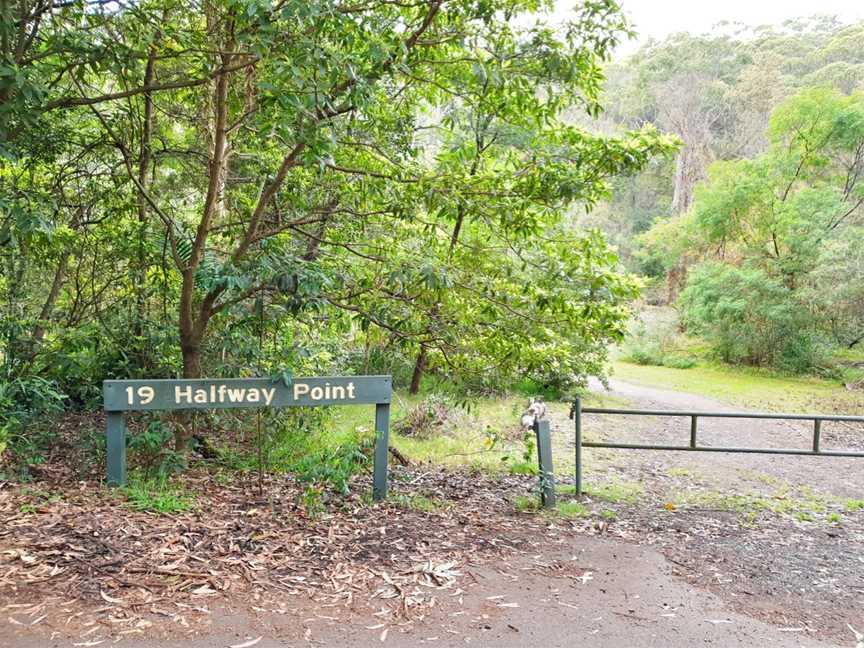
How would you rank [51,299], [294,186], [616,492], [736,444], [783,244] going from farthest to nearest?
[783,244] → [736,444] → [51,299] → [616,492] → [294,186]

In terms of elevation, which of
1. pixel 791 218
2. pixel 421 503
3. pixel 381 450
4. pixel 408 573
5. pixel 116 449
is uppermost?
pixel 791 218

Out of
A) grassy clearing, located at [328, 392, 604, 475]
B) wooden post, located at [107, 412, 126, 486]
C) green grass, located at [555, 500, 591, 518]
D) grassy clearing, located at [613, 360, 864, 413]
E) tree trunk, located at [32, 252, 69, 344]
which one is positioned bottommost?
grassy clearing, located at [613, 360, 864, 413]

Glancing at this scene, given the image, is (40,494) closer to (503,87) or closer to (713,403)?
(503,87)

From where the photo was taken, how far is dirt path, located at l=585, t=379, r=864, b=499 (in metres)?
8.20

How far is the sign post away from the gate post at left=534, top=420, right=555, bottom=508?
4.32 feet

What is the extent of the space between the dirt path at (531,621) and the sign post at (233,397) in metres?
1.60

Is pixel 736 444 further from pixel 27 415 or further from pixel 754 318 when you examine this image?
pixel 754 318

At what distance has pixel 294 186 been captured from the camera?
6066 millimetres

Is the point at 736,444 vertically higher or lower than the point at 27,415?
lower

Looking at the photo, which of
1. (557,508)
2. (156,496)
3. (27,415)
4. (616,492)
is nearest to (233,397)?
(156,496)

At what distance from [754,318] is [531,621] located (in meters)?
20.5

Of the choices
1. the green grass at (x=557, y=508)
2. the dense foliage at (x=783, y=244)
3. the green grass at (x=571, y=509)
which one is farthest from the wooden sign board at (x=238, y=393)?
the dense foliage at (x=783, y=244)

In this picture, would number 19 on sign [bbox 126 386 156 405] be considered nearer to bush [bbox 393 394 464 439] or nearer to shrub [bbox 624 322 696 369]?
bush [bbox 393 394 464 439]

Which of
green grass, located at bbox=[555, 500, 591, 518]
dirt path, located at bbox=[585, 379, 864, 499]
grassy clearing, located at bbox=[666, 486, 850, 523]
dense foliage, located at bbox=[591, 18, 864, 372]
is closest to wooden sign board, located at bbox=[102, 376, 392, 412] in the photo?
green grass, located at bbox=[555, 500, 591, 518]
